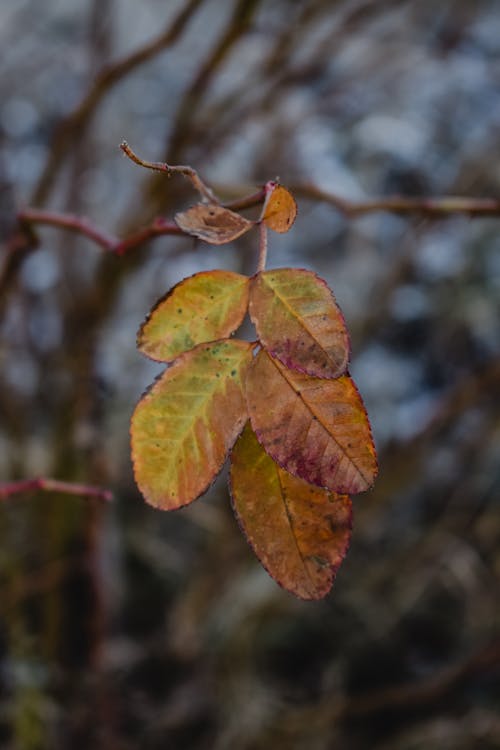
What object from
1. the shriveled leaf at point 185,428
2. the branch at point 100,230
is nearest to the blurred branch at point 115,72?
the branch at point 100,230

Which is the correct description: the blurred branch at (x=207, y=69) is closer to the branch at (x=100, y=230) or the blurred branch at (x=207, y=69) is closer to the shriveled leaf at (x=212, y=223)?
the branch at (x=100, y=230)

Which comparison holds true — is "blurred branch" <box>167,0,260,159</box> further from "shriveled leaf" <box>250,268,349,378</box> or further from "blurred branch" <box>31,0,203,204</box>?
"shriveled leaf" <box>250,268,349,378</box>

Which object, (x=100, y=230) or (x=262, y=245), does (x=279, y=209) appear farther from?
(x=100, y=230)

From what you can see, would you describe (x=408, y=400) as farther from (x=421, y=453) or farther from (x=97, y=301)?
(x=97, y=301)

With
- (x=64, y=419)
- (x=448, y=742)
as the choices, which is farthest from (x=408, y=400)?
(x=64, y=419)

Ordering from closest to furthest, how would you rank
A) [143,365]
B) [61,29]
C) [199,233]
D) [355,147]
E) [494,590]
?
[199,233], [494,590], [143,365], [355,147], [61,29]

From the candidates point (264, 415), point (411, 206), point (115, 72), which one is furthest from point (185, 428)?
point (115, 72)
